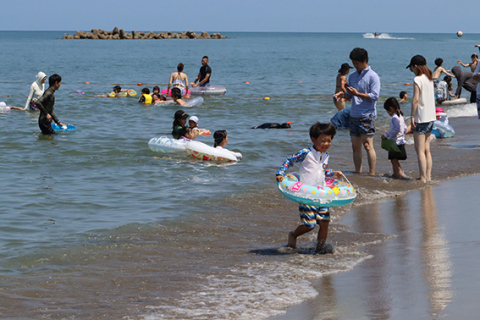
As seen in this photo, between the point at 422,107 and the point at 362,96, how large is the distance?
2.93 feet

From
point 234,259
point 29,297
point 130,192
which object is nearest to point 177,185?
point 130,192

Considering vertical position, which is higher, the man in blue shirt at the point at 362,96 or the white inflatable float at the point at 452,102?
the man in blue shirt at the point at 362,96

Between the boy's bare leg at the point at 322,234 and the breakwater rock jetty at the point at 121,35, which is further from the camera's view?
the breakwater rock jetty at the point at 121,35

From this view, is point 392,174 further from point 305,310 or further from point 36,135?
point 36,135

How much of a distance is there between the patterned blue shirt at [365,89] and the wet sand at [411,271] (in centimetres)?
184

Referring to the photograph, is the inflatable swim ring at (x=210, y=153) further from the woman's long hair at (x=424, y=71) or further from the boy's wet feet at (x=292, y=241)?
the boy's wet feet at (x=292, y=241)

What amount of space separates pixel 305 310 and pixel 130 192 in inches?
223

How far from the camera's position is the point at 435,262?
5984 millimetres

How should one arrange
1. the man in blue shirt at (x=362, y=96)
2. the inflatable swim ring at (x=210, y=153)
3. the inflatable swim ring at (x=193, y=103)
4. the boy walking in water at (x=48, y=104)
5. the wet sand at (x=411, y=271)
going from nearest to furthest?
the wet sand at (x=411, y=271)
the man in blue shirt at (x=362, y=96)
the inflatable swim ring at (x=210, y=153)
the boy walking in water at (x=48, y=104)
the inflatable swim ring at (x=193, y=103)

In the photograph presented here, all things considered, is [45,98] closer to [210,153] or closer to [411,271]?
[210,153]

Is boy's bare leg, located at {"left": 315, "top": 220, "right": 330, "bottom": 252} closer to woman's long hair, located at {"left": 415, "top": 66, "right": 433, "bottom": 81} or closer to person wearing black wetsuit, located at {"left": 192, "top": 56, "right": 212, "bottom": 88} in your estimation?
woman's long hair, located at {"left": 415, "top": 66, "right": 433, "bottom": 81}

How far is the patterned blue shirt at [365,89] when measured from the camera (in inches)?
385

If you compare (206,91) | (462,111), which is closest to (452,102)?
(462,111)

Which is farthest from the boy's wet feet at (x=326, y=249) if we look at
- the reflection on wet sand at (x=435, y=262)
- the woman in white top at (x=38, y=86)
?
the woman in white top at (x=38, y=86)
